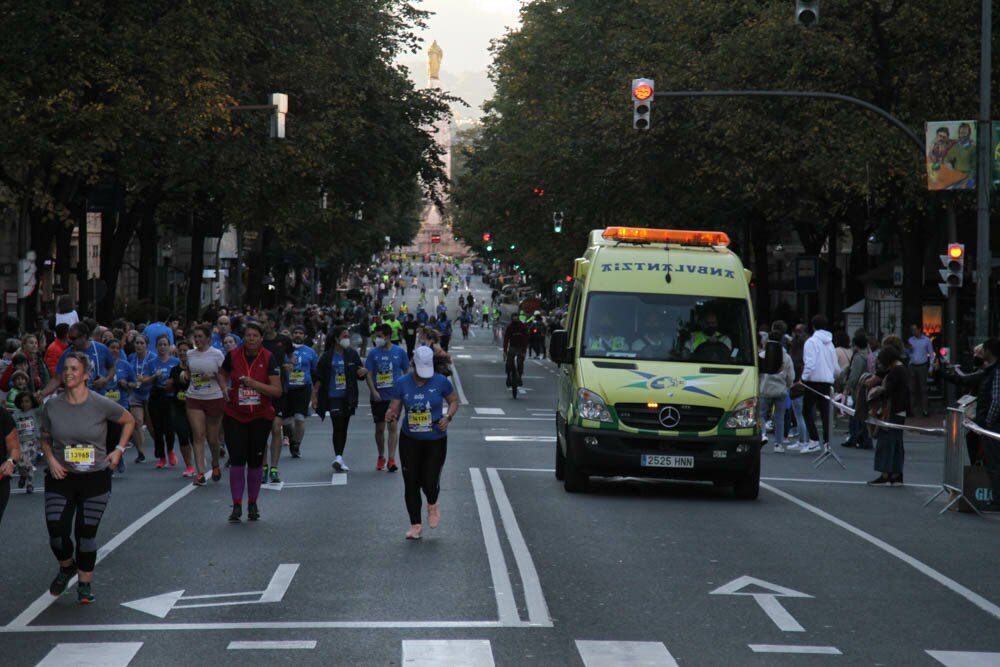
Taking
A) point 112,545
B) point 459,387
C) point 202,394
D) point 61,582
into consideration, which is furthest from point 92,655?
point 459,387

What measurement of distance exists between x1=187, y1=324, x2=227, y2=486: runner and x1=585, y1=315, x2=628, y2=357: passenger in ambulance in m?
3.93

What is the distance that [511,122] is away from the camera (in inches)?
2530

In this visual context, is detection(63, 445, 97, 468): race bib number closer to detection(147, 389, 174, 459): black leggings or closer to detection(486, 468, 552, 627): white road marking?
detection(486, 468, 552, 627): white road marking

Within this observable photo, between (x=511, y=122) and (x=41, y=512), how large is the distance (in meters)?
48.9

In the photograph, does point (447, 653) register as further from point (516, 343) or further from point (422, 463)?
point (516, 343)

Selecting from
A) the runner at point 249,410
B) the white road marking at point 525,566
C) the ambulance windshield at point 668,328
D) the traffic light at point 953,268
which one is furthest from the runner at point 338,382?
the traffic light at point 953,268

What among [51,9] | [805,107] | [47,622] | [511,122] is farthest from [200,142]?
[511,122]

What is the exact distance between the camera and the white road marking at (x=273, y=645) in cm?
928

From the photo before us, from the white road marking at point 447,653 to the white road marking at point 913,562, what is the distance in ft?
11.9

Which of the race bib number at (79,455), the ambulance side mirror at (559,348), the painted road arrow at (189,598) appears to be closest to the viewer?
the painted road arrow at (189,598)

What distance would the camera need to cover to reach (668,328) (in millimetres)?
17984

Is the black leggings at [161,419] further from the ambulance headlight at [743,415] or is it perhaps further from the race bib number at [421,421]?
the race bib number at [421,421]

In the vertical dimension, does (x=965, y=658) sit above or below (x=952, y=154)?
below

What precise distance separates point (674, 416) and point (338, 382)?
5.31 m
